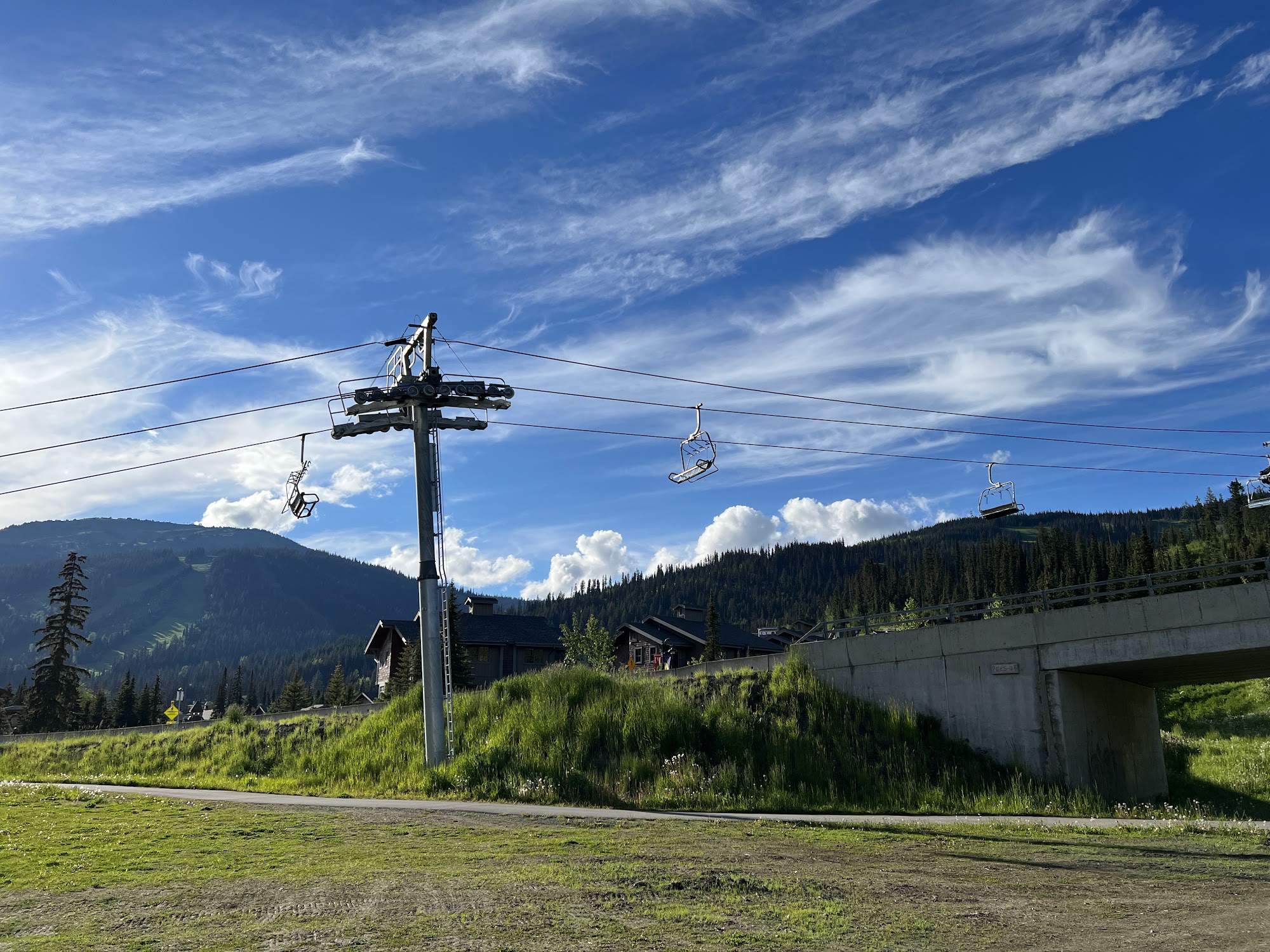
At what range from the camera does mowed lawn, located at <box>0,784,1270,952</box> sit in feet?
28.4

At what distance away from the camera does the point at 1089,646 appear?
24500 millimetres

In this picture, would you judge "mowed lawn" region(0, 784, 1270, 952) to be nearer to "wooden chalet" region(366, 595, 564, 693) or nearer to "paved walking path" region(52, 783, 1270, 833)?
"paved walking path" region(52, 783, 1270, 833)

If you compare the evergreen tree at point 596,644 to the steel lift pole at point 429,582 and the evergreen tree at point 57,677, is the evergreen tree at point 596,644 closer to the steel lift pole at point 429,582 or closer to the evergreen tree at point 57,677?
the evergreen tree at point 57,677

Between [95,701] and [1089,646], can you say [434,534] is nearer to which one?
[1089,646]

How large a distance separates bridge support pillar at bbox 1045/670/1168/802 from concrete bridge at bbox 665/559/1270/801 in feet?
0.15

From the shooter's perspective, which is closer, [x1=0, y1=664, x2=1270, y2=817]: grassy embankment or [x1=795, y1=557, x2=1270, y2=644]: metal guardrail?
[x1=0, y1=664, x2=1270, y2=817]: grassy embankment

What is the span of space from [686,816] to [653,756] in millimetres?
5498

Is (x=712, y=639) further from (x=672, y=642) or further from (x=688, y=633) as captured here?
(x=672, y=642)

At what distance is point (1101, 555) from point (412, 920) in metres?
152

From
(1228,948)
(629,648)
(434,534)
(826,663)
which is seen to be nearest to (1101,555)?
(629,648)

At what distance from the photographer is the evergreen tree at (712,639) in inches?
2655

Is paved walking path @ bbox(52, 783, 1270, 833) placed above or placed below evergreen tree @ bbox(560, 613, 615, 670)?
below

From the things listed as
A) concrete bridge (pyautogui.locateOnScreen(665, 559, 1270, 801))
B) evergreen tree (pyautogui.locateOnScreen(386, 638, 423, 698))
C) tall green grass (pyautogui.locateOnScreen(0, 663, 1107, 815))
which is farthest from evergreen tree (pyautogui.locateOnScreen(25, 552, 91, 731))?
concrete bridge (pyautogui.locateOnScreen(665, 559, 1270, 801))

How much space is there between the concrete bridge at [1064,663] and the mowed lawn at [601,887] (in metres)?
8.22
